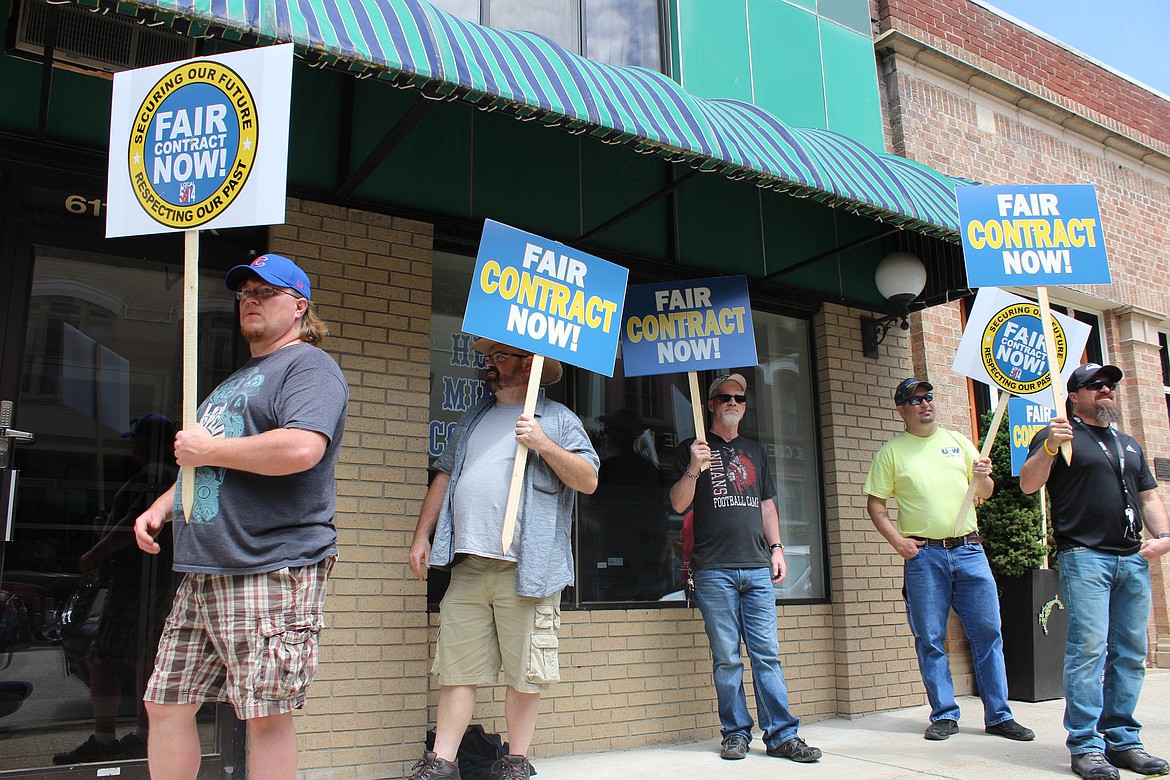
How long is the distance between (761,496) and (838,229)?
7.69 ft

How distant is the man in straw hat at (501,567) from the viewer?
151 inches

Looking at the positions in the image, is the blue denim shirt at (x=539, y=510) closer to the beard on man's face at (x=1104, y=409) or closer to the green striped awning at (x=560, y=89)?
the green striped awning at (x=560, y=89)

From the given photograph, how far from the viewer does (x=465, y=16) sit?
5.34 metres

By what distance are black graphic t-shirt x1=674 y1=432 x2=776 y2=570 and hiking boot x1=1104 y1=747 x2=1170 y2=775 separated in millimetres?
1855

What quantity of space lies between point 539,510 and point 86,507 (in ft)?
6.57

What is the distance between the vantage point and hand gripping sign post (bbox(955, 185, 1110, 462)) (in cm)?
489

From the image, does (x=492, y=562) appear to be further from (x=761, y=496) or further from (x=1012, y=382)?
(x=1012, y=382)

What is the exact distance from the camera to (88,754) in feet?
12.9

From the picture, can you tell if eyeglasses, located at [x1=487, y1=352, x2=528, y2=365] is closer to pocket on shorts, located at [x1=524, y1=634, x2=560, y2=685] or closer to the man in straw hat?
the man in straw hat

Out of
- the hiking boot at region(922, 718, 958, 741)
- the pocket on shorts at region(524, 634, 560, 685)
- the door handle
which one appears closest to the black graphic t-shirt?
the hiking boot at region(922, 718, 958, 741)

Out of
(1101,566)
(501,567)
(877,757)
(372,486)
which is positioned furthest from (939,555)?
(372,486)

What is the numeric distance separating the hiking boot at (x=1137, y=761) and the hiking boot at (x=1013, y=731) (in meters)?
0.71

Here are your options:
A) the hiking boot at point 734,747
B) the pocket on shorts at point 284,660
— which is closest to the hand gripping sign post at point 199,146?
the pocket on shorts at point 284,660

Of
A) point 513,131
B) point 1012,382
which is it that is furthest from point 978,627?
point 513,131
